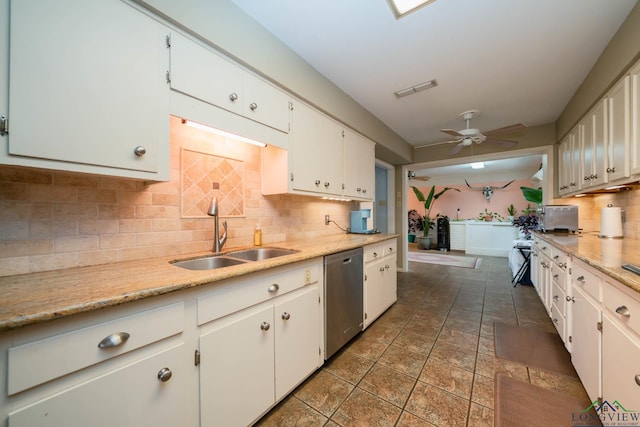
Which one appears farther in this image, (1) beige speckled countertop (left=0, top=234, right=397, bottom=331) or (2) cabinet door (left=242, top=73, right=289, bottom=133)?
(2) cabinet door (left=242, top=73, right=289, bottom=133)

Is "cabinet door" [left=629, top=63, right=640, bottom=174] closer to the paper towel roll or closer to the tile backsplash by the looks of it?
the paper towel roll

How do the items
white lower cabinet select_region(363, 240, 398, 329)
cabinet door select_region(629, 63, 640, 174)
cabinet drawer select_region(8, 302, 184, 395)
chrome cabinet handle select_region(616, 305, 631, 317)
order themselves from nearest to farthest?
cabinet drawer select_region(8, 302, 184, 395) → chrome cabinet handle select_region(616, 305, 631, 317) → cabinet door select_region(629, 63, 640, 174) → white lower cabinet select_region(363, 240, 398, 329)

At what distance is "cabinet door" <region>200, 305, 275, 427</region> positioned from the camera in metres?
1.10

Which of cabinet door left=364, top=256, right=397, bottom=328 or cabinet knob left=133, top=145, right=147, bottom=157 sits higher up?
cabinet knob left=133, top=145, right=147, bottom=157

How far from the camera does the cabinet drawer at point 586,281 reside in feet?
4.48

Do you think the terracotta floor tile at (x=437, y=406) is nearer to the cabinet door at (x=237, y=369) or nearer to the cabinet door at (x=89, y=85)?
the cabinet door at (x=237, y=369)

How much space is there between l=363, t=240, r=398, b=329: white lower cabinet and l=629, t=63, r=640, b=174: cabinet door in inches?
78.0

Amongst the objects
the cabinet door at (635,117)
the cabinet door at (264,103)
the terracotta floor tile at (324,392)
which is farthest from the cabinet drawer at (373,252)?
the cabinet door at (635,117)

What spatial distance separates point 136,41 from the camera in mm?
1133

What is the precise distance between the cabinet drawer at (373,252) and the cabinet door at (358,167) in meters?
0.66

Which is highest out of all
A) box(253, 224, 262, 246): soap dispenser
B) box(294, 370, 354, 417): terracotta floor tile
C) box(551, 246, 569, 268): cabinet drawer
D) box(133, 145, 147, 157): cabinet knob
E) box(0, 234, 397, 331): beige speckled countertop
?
box(133, 145, 147, 157): cabinet knob

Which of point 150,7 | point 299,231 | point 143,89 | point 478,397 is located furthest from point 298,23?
point 478,397

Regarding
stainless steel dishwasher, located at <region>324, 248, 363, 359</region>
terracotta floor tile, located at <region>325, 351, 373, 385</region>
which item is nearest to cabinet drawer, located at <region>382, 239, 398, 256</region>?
stainless steel dishwasher, located at <region>324, 248, 363, 359</region>

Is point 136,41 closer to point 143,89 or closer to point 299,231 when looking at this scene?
point 143,89
